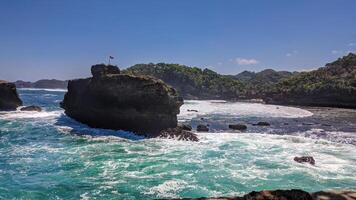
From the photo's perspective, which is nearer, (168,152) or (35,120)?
(168,152)

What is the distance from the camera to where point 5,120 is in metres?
57.2

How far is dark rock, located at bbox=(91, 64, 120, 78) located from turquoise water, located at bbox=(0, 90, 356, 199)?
32.9 ft

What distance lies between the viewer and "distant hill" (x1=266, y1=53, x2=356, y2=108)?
351 feet

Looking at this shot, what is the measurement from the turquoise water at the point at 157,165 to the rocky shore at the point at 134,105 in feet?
7.77

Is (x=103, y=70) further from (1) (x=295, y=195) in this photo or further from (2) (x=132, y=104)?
(1) (x=295, y=195)

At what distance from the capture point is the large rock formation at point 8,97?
2889 inches

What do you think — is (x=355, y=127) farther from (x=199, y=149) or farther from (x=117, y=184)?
(x=117, y=184)

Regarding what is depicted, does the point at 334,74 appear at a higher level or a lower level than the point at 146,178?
higher

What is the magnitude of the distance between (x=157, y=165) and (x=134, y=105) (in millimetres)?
18876

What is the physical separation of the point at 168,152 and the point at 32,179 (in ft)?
44.2

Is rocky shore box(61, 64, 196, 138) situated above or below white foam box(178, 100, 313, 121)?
above

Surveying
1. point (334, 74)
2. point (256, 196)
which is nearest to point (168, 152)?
point (256, 196)

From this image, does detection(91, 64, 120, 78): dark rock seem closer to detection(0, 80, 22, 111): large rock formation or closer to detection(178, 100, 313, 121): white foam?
detection(178, 100, 313, 121): white foam

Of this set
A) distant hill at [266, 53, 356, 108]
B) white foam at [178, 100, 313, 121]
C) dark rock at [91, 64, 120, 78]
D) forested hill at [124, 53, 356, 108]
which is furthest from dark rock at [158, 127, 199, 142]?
distant hill at [266, 53, 356, 108]
